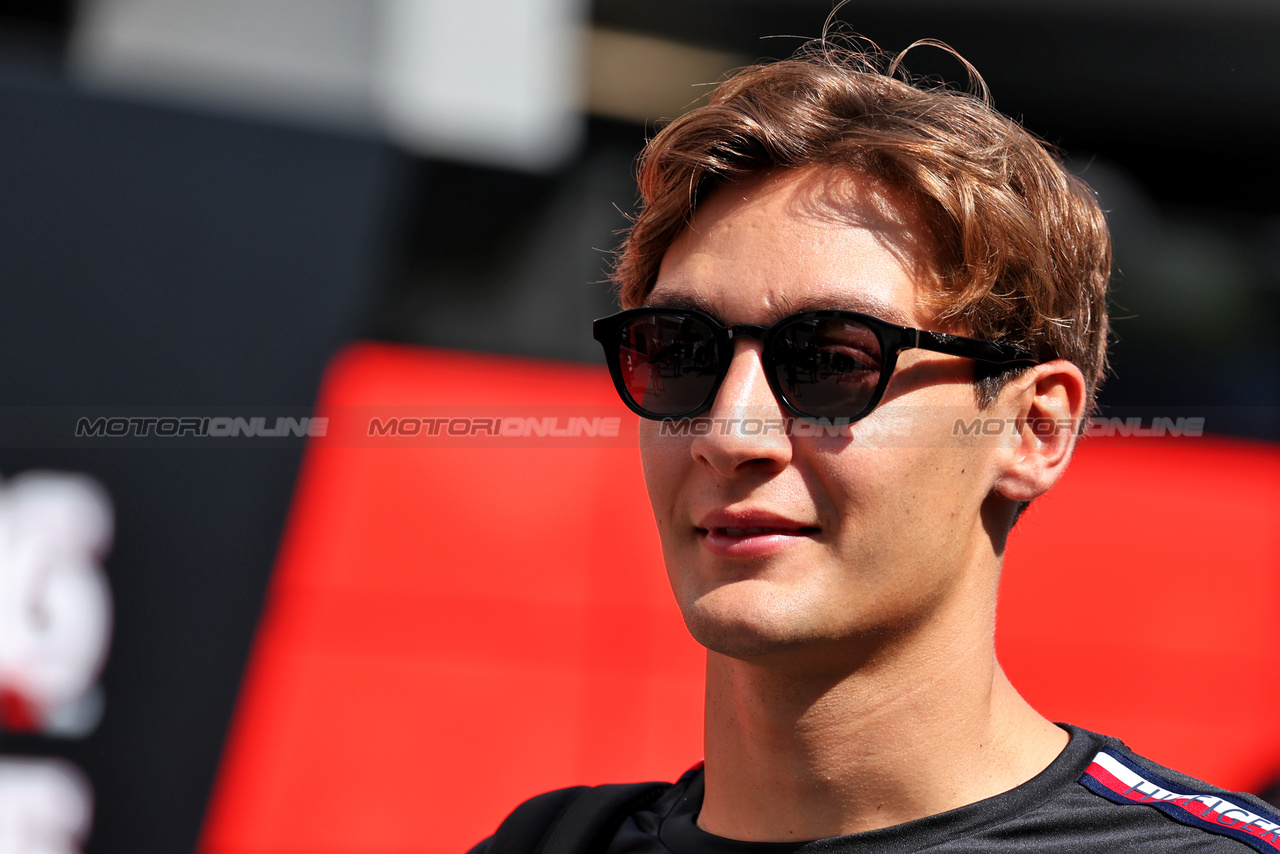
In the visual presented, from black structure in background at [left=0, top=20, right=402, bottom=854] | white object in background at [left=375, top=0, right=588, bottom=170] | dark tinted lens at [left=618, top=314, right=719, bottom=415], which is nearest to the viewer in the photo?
dark tinted lens at [left=618, top=314, right=719, bottom=415]

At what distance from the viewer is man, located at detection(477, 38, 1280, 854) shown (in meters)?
1.47

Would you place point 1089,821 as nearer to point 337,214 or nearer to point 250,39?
point 337,214

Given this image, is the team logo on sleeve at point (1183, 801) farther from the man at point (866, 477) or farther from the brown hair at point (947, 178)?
the brown hair at point (947, 178)

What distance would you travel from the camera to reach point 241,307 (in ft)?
16.6

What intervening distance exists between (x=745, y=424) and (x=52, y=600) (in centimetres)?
422

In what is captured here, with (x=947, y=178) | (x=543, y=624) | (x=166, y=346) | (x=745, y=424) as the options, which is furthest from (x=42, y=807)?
(x=947, y=178)

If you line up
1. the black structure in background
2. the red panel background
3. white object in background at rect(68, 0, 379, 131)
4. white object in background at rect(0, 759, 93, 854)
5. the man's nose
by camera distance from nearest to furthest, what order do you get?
the man's nose
white object in background at rect(0, 759, 93, 854)
the black structure in background
the red panel background
white object in background at rect(68, 0, 379, 131)

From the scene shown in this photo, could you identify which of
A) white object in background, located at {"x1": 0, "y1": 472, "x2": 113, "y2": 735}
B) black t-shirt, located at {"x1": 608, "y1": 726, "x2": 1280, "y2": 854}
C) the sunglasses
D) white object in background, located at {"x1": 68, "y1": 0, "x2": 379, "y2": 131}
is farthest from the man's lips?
white object in background, located at {"x1": 68, "y1": 0, "x2": 379, "y2": 131}

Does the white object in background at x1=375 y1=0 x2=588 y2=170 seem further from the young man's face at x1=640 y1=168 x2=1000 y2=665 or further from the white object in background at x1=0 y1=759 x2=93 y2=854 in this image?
the young man's face at x1=640 y1=168 x2=1000 y2=665

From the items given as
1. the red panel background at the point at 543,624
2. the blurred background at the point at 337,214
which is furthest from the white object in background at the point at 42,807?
the red panel background at the point at 543,624

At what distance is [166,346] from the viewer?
4.95m

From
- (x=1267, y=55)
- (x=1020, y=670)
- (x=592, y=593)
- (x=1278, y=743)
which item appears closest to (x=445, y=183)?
(x=592, y=593)

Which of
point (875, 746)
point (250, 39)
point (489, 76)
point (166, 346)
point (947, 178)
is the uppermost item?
point (250, 39)

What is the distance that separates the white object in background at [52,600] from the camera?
4.49m
